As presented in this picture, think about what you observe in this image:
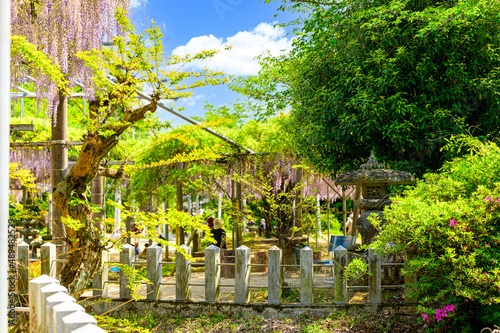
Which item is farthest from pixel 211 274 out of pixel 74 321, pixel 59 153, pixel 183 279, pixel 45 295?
pixel 74 321

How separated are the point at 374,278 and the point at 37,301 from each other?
16.1 ft

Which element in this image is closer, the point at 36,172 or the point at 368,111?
the point at 368,111

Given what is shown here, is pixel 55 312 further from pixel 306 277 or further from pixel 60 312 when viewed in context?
pixel 306 277

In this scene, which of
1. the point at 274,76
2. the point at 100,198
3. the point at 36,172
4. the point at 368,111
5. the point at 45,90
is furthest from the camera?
the point at 36,172

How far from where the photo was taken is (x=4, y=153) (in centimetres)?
174

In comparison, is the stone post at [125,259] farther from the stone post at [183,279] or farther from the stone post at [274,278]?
the stone post at [274,278]

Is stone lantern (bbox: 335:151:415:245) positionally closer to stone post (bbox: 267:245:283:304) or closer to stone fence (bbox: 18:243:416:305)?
stone fence (bbox: 18:243:416:305)

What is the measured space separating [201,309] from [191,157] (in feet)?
9.20

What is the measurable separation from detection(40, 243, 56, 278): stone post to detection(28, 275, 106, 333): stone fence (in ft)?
13.7

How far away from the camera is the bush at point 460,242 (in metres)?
4.05

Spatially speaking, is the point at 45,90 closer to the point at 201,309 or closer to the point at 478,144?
the point at 201,309

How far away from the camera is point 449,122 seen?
7516 millimetres

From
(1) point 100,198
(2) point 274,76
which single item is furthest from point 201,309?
(2) point 274,76

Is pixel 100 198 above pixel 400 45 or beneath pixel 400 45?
beneath
